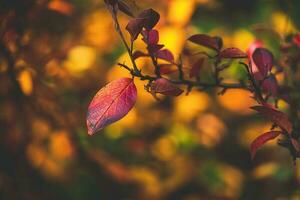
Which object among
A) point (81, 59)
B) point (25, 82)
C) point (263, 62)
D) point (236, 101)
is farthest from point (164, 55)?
point (236, 101)

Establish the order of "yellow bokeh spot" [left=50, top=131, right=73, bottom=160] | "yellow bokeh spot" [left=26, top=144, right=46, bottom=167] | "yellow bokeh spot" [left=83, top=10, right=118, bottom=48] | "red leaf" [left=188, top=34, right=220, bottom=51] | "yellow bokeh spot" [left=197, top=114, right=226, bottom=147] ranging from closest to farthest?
"red leaf" [left=188, top=34, right=220, bottom=51] → "yellow bokeh spot" [left=50, top=131, right=73, bottom=160] → "yellow bokeh spot" [left=26, top=144, right=46, bottom=167] → "yellow bokeh spot" [left=83, top=10, right=118, bottom=48] → "yellow bokeh spot" [left=197, top=114, right=226, bottom=147]

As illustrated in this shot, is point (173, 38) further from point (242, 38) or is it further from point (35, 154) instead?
point (35, 154)

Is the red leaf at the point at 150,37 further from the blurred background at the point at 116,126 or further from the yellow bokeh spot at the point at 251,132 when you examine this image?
the yellow bokeh spot at the point at 251,132

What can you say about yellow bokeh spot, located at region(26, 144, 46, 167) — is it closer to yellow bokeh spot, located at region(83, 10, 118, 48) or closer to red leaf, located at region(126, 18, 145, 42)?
yellow bokeh spot, located at region(83, 10, 118, 48)

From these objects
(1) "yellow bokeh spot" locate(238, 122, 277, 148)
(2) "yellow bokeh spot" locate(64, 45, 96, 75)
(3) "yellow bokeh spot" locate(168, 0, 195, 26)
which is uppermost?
Result: (3) "yellow bokeh spot" locate(168, 0, 195, 26)

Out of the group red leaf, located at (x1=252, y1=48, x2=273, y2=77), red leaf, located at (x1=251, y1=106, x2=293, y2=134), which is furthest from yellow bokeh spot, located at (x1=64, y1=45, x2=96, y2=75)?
red leaf, located at (x1=251, y1=106, x2=293, y2=134)

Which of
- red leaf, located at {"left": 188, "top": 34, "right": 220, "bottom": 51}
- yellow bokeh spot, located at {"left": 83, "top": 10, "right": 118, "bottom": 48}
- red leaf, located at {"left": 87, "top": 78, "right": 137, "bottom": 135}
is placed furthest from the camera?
yellow bokeh spot, located at {"left": 83, "top": 10, "right": 118, "bottom": 48}

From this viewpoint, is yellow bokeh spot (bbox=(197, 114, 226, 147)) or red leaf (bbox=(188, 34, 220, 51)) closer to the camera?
red leaf (bbox=(188, 34, 220, 51))

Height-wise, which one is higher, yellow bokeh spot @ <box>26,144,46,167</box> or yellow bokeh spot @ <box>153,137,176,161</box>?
yellow bokeh spot @ <box>26,144,46,167</box>
